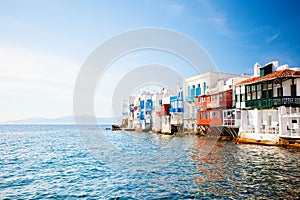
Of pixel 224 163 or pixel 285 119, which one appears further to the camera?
pixel 285 119

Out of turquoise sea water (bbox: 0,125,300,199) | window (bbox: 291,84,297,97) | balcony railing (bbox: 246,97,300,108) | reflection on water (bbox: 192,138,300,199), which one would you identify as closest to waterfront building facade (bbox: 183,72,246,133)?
balcony railing (bbox: 246,97,300,108)

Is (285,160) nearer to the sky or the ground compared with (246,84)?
nearer to the ground

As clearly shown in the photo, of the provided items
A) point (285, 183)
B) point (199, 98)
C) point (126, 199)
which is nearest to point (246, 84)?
point (199, 98)

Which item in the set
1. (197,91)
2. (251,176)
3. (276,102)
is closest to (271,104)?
(276,102)

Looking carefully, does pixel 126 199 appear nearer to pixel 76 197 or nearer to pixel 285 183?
pixel 76 197

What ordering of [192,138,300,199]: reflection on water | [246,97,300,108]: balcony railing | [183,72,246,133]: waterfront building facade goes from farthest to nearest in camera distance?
1. [183,72,246,133]: waterfront building facade
2. [246,97,300,108]: balcony railing
3. [192,138,300,199]: reflection on water

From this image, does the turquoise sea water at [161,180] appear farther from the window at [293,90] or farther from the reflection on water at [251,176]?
the window at [293,90]

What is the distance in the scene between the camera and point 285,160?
66.3 feet

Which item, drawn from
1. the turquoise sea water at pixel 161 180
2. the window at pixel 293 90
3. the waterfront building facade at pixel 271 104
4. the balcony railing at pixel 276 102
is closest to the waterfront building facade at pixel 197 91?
the waterfront building facade at pixel 271 104

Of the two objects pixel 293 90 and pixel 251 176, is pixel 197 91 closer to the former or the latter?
pixel 293 90

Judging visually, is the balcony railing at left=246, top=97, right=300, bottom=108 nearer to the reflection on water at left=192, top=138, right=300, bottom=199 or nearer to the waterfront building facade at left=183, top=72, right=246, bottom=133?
the reflection on water at left=192, top=138, right=300, bottom=199

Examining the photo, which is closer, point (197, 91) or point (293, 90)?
point (293, 90)

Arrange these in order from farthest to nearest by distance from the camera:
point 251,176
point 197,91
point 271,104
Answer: point 197,91 → point 271,104 → point 251,176

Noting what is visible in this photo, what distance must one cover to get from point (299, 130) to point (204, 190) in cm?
1896
